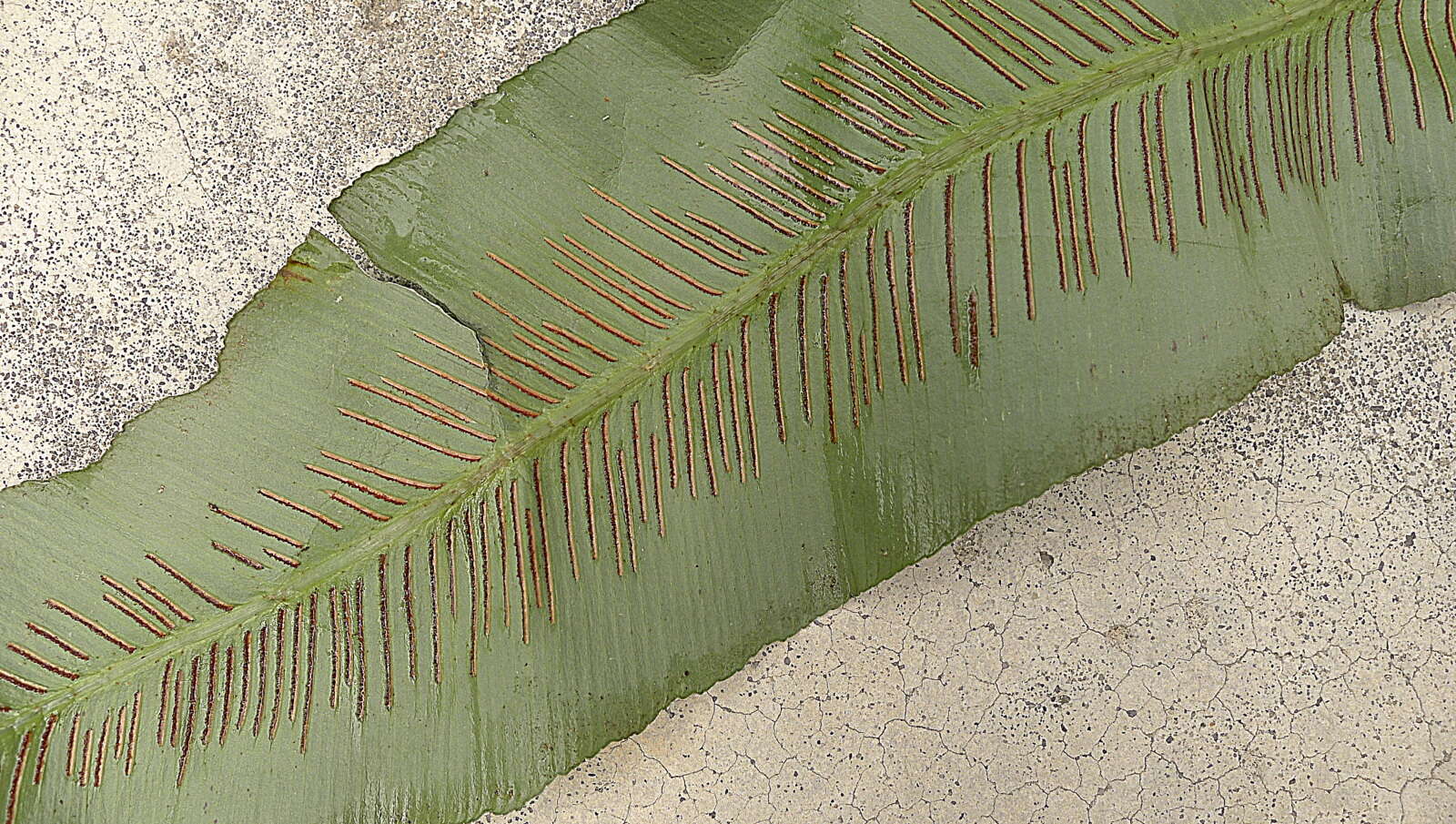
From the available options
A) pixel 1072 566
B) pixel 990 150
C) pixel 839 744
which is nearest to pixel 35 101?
pixel 990 150

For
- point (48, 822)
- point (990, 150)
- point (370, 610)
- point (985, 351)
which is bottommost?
point (48, 822)

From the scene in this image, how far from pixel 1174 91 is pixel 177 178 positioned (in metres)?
1.23

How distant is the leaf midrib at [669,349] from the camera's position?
1062 millimetres

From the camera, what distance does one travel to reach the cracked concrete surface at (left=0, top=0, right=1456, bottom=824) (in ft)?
4.58

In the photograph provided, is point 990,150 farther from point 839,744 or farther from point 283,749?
point 283,749

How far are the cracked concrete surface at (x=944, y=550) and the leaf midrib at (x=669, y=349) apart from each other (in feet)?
1.55

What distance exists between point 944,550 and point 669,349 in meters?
0.54

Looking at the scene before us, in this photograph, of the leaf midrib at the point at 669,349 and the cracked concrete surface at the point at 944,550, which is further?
the cracked concrete surface at the point at 944,550

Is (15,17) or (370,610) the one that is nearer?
(370,610)

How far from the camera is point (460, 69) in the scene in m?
1.43

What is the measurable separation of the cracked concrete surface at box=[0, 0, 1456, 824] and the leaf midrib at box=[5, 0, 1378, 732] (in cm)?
47

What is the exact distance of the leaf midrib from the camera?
3.49 feet

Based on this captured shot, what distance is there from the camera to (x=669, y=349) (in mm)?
1075

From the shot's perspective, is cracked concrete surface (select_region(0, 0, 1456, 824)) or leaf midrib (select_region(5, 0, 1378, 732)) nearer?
leaf midrib (select_region(5, 0, 1378, 732))
